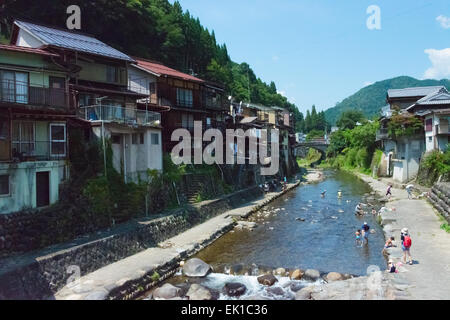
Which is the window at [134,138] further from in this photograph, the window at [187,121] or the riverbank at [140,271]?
the window at [187,121]

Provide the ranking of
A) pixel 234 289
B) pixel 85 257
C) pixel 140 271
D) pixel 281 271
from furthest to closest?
1. pixel 281 271
2. pixel 140 271
3. pixel 85 257
4. pixel 234 289

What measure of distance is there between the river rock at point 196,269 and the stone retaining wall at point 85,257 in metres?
3.51

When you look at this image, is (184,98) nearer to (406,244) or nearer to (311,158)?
(406,244)

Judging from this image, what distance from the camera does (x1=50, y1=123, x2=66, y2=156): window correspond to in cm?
2081

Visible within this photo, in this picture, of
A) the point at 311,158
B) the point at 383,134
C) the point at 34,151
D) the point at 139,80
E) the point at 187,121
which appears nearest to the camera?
Answer: the point at 34,151

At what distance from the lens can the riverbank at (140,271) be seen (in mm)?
15469

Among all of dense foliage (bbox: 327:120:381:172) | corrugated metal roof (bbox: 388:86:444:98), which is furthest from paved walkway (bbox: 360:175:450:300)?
dense foliage (bbox: 327:120:381:172)

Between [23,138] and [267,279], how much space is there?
15.5m

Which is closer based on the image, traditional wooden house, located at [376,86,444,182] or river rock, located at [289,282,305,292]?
river rock, located at [289,282,305,292]

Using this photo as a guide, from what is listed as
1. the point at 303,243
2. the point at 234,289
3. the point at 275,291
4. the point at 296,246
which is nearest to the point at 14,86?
the point at 234,289

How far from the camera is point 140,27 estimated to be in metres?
46.8

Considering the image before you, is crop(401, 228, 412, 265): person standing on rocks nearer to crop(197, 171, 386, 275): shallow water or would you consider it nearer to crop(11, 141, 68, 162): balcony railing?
crop(197, 171, 386, 275): shallow water
